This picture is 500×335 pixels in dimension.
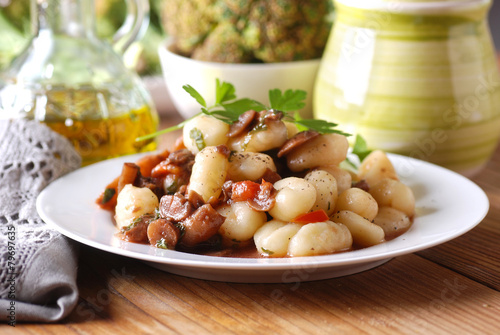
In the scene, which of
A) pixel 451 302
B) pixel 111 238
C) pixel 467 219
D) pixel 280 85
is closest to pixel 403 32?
pixel 280 85

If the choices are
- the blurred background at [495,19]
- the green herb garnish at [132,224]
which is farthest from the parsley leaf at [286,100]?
the blurred background at [495,19]

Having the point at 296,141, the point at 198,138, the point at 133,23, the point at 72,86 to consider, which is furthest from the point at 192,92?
the point at 133,23

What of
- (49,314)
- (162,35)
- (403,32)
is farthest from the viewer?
(162,35)

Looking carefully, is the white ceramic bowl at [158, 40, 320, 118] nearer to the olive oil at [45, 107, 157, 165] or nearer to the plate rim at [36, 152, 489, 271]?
the olive oil at [45, 107, 157, 165]

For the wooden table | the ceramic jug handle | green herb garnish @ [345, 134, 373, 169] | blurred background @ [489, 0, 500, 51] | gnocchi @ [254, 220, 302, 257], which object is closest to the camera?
the wooden table

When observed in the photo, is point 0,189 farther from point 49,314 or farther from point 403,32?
point 403,32

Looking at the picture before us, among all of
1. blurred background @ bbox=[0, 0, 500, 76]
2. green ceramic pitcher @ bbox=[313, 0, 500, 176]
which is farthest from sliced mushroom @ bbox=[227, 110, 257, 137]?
blurred background @ bbox=[0, 0, 500, 76]
